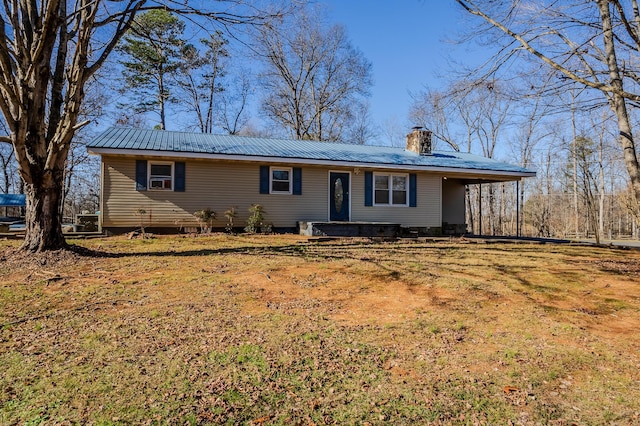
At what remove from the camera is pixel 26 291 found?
16.8 feet

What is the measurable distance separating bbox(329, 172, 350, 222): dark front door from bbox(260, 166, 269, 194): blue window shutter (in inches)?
89.5

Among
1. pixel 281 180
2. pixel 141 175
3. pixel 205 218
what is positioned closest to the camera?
pixel 141 175

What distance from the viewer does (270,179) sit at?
42.6 ft

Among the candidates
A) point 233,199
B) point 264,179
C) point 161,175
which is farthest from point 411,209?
point 161,175

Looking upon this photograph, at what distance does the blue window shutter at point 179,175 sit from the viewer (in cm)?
1201

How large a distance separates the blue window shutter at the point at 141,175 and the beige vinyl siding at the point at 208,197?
13cm

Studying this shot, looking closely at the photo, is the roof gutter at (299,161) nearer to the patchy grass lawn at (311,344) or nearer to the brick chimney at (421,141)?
the brick chimney at (421,141)

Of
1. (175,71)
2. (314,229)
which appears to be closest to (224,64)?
(175,71)

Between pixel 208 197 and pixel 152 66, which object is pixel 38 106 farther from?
pixel 152 66

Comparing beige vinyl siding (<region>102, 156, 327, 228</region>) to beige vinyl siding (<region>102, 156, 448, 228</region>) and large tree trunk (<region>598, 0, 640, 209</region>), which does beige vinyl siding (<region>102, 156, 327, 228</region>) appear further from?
large tree trunk (<region>598, 0, 640, 209</region>)

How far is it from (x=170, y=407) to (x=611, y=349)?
12.9 ft

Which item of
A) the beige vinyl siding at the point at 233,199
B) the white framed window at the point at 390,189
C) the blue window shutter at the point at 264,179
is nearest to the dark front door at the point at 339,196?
the beige vinyl siding at the point at 233,199

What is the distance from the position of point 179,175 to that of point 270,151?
10.1ft

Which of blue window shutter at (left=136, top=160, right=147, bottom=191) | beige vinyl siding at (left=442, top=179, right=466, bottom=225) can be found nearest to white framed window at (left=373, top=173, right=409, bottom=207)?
beige vinyl siding at (left=442, top=179, right=466, bottom=225)
